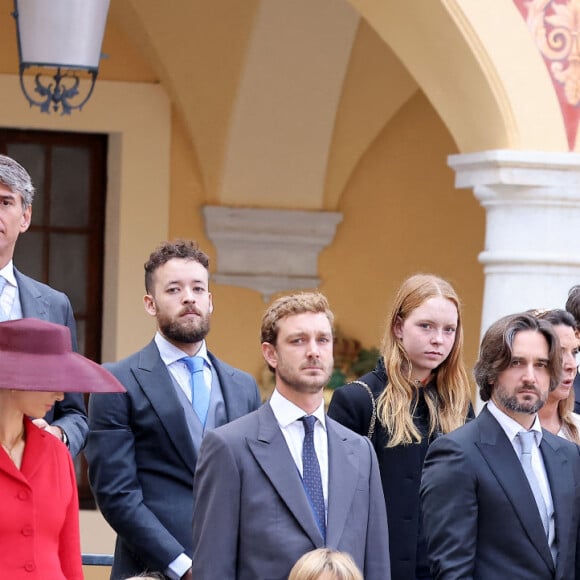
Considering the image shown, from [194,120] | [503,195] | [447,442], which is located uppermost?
[194,120]

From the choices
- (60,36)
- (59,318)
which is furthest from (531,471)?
(60,36)

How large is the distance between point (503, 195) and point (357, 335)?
3.27 metres

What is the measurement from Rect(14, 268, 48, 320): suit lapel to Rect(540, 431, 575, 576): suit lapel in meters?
1.47

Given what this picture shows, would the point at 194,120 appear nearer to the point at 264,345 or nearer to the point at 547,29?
the point at 547,29

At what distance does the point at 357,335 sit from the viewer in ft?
37.0

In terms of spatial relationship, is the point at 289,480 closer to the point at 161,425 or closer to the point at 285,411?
the point at 285,411

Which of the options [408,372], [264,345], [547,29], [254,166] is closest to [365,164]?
[254,166]

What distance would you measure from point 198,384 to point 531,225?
9.90ft

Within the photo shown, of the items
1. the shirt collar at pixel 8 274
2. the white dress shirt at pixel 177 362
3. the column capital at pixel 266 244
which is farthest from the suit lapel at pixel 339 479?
the column capital at pixel 266 244

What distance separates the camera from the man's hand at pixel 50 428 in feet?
16.2

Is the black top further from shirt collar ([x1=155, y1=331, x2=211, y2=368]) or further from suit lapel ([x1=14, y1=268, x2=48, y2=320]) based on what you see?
suit lapel ([x1=14, y1=268, x2=48, y2=320])

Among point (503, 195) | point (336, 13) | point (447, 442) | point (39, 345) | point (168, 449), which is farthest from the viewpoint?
point (336, 13)

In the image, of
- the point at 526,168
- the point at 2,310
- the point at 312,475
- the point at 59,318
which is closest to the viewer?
the point at 312,475

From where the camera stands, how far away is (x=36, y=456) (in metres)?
4.57
